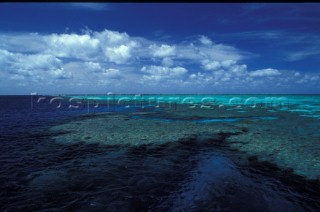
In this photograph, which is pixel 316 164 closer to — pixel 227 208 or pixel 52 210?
pixel 227 208

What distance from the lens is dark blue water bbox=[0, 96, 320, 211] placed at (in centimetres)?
890

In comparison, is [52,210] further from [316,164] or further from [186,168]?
[316,164]

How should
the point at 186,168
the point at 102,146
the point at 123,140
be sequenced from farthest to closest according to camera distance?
the point at 123,140 < the point at 102,146 < the point at 186,168

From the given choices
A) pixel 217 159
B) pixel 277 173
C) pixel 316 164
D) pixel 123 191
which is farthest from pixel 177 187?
pixel 316 164

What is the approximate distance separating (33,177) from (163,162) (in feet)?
24.6

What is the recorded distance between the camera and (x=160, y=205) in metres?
8.85

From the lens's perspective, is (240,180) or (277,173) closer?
(240,180)

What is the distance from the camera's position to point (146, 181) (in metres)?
11.2

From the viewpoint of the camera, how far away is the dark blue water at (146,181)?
29.2 ft

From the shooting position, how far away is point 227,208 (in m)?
8.52

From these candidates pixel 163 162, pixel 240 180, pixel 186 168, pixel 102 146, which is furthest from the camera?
pixel 102 146

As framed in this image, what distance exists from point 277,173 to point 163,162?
6.73m

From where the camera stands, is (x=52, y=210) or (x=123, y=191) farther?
(x=123, y=191)

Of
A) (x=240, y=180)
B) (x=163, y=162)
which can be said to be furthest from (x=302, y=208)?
(x=163, y=162)
